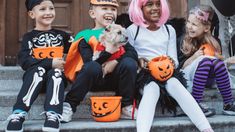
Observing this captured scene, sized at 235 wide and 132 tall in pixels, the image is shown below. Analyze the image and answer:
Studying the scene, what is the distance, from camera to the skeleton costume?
8.66ft

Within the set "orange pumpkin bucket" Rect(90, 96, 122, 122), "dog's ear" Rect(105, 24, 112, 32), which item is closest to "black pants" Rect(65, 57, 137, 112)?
"orange pumpkin bucket" Rect(90, 96, 122, 122)

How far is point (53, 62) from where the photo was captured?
2.84 m

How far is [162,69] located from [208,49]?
0.54 meters

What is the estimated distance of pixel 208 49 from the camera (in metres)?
3.17

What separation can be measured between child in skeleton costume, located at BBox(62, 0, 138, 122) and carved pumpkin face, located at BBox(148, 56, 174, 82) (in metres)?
0.14

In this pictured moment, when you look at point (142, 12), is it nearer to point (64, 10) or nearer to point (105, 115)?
point (105, 115)

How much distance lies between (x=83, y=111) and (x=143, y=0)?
→ 3.20ft

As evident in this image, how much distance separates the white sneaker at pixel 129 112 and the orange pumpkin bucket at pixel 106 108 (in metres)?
0.09

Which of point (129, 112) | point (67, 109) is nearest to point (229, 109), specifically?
point (129, 112)

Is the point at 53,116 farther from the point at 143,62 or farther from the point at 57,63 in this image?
the point at 143,62

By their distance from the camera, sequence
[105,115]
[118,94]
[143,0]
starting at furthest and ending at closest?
[143,0], [118,94], [105,115]

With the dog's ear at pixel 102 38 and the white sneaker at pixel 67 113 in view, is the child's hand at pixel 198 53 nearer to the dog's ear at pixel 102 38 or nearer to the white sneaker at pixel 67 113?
the dog's ear at pixel 102 38

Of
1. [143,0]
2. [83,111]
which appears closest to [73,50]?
[83,111]

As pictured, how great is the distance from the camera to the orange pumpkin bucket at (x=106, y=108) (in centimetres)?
275
